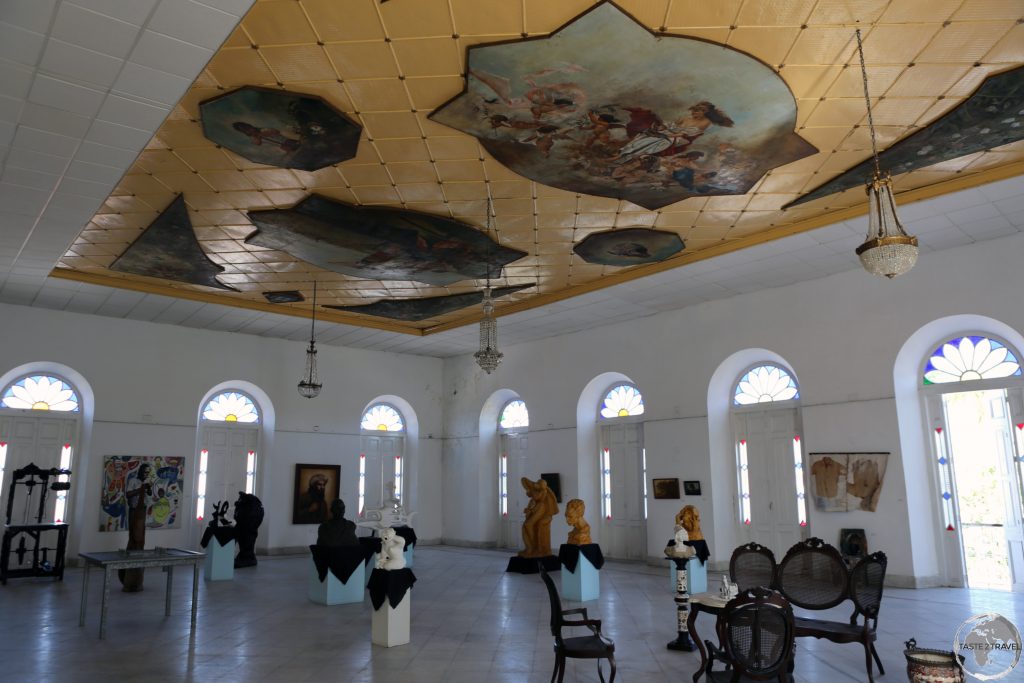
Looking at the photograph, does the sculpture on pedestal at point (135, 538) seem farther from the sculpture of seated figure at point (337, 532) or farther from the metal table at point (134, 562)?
the sculpture of seated figure at point (337, 532)

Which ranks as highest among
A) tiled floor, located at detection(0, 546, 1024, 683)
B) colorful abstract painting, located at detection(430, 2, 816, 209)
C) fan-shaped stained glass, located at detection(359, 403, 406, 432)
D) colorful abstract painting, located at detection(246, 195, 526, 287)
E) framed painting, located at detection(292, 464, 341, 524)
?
colorful abstract painting, located at detection(430, 2, 816, 209)

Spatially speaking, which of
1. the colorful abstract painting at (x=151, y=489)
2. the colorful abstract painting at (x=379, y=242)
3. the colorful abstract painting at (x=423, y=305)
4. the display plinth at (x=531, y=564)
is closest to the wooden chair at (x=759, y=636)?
the colorful abstract painting at (x=379, y=242)

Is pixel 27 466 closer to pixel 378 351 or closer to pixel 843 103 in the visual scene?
pixel 378 351

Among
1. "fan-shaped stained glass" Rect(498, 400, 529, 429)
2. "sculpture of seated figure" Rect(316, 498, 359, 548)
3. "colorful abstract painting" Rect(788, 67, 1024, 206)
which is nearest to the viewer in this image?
"colorful abstract painting" Rect(788, 67, 1024, 206)

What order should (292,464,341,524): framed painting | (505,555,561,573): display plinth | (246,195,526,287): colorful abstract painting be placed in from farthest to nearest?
1. (292,464,341,524): framed painting
2. (505,555,561,573): display plinth
3. (246,195,526,287): colorful abstract painting

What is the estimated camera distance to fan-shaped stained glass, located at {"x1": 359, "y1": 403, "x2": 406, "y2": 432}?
18.9m

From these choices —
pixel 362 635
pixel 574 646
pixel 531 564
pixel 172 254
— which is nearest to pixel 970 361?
pixel 531 564

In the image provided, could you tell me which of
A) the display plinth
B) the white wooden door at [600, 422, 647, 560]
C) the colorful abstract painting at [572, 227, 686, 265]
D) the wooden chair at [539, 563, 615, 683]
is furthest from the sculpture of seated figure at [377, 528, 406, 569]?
the white wooden door at [600, 422, 647, 560]

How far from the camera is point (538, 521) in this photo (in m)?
13.8

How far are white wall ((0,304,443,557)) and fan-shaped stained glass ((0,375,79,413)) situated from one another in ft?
2.16

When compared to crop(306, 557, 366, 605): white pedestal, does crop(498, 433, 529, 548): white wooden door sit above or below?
above

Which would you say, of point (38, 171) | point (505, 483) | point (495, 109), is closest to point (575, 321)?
point (505, 483)

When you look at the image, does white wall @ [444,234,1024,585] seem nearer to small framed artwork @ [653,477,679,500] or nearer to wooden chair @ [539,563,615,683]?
small framed artwork @ [653,477,679,500]

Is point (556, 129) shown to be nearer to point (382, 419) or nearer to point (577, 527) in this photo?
point (577, 527)
